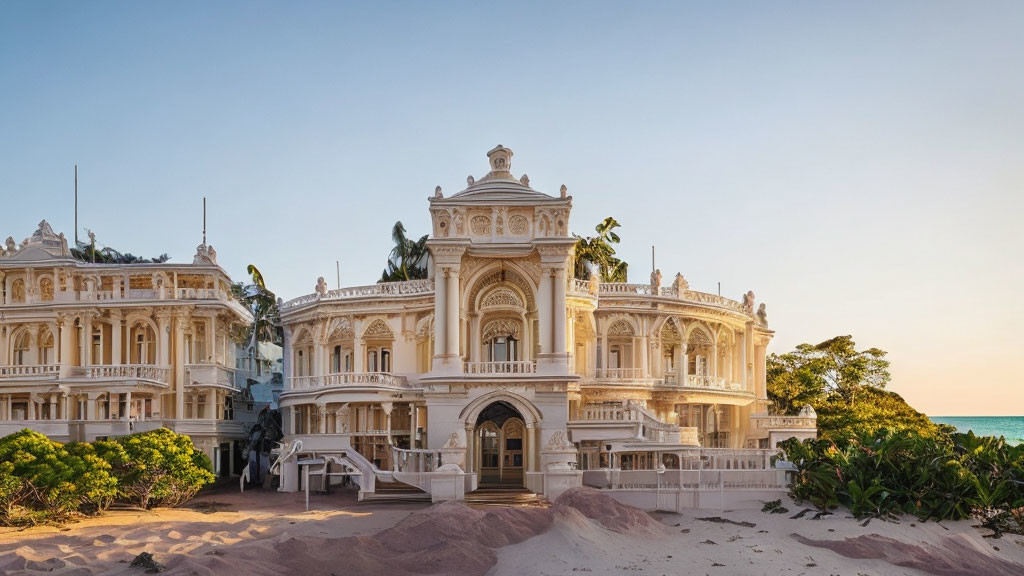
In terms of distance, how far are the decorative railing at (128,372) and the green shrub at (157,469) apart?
21.8 ft

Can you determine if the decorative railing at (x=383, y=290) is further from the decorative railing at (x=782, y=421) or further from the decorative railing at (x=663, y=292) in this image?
the decorative railing at (x=782, y=421)

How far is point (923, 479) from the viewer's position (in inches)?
1184

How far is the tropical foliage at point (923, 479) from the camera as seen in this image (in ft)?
96.6

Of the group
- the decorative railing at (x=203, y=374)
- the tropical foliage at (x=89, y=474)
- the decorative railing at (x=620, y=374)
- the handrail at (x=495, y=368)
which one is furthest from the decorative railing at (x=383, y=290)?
the tropical foliage at (x=89, y=474)

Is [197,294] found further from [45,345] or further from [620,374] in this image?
[620,374]

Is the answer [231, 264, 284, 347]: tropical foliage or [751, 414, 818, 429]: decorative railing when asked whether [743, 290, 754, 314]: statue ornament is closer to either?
[751, 414, 818, 429]: decorative railing

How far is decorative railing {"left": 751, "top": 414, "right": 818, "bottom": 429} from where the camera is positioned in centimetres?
4897

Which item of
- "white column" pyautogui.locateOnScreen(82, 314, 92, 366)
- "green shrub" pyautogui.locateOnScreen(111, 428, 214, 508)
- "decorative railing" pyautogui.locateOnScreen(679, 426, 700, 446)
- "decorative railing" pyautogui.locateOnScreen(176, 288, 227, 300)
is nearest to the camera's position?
"green shrub" pyautogui.locateOnScreen(111, 428, 214, 508)

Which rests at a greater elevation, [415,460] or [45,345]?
[45,345]

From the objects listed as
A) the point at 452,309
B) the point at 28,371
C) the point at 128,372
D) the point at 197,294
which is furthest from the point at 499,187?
the point at 28,371

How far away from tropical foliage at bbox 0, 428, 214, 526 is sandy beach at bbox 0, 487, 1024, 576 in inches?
45.4

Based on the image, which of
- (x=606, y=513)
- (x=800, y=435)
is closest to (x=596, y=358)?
(x=800, y=435)

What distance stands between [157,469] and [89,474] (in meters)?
3.05

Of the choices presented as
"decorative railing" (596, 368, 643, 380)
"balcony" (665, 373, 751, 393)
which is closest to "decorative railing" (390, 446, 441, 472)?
"decorative railing" (596, 368, 643, 380)
